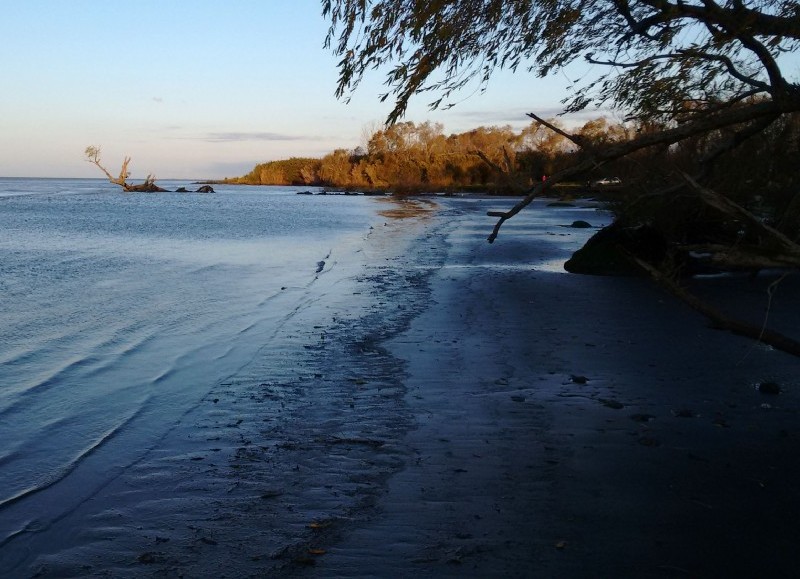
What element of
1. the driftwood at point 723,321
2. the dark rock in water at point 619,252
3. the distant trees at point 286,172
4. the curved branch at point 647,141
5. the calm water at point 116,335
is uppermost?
the distant trees at point 286,172

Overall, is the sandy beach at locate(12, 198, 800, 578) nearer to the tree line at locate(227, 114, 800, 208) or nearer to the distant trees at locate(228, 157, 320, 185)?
the tree line at locate(227, 114, 800, 208)

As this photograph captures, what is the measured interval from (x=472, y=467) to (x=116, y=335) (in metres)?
8.04

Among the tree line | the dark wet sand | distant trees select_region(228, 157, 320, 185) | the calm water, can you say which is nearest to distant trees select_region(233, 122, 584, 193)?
the tree line

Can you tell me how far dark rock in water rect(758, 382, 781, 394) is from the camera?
816cm

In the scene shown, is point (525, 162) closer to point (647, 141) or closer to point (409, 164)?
point (647, 141)

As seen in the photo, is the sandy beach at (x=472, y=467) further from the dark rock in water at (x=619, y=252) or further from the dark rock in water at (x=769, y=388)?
the dark rock in water at (x=619, y=252)

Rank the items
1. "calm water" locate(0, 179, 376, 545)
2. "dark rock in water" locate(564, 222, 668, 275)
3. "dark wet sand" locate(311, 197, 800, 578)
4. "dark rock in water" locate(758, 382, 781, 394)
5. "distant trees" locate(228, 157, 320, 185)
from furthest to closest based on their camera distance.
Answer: "distant trees" locate(228, 157, 320, 185), "dark rock in water" locate(564, 222, 668, 275), "dark rock in water" locate(758, 382, 781, 394), "calm water" locate(0, 179, 376, 545), "dark wet sand" locate(311, 197, 800, 578)

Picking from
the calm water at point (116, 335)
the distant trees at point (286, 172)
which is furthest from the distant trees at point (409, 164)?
the calm water at point (116, 335)

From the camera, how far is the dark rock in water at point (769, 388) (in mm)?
8164

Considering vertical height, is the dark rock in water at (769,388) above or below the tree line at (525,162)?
below

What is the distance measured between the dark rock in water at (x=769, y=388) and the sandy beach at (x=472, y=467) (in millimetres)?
114

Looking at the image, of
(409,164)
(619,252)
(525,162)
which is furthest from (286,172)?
(525,162)

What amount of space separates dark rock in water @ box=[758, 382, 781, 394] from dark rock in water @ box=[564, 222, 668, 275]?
1051 cm

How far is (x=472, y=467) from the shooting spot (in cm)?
604
